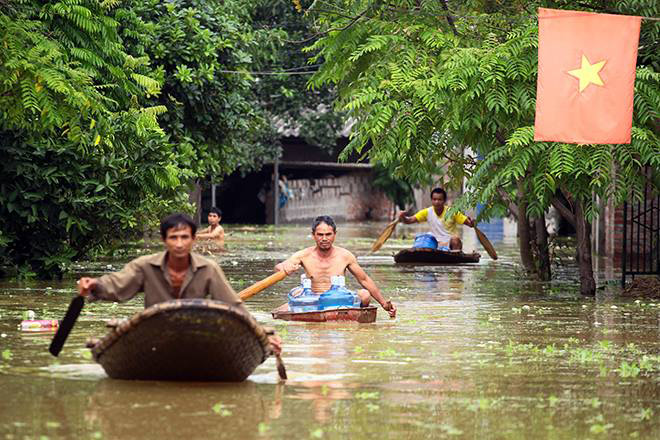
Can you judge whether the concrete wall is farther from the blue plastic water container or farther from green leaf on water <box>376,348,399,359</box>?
green leaf on water <box>376,348,399,359</box>

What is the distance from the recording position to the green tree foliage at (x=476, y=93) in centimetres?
1719

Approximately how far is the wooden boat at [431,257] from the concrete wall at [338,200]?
23.9 meters

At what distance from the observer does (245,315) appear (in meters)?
10.4

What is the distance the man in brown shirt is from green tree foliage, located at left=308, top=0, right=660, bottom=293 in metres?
6.61

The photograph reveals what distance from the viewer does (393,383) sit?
442 inches

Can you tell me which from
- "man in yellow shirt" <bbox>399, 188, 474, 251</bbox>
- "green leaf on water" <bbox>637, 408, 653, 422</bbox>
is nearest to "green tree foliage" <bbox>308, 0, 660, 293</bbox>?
"man in yellow shirt" <bbox>399, 188, 474, 251</bbox>

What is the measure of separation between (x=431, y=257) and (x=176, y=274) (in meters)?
16.7

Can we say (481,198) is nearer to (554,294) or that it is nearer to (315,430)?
(554,294)

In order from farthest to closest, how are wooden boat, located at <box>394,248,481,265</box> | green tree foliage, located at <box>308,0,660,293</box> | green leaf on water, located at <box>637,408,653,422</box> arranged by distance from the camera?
wooden boat, located at <box>394,248,481,265</box>, green tree foliage, located at <box>308,0,660,293</box>, green leaf on water, located at <box>637,408,653,422</box>

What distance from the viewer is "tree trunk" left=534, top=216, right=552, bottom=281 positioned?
2314 centimetres

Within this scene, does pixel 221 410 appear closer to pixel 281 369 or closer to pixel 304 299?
pixel 281 369

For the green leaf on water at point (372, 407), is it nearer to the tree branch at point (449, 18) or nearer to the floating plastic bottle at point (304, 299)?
the floating plastic bottle at point (304, 299)

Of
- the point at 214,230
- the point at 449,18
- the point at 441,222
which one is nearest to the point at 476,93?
the point at 449,18

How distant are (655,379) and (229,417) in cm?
405
